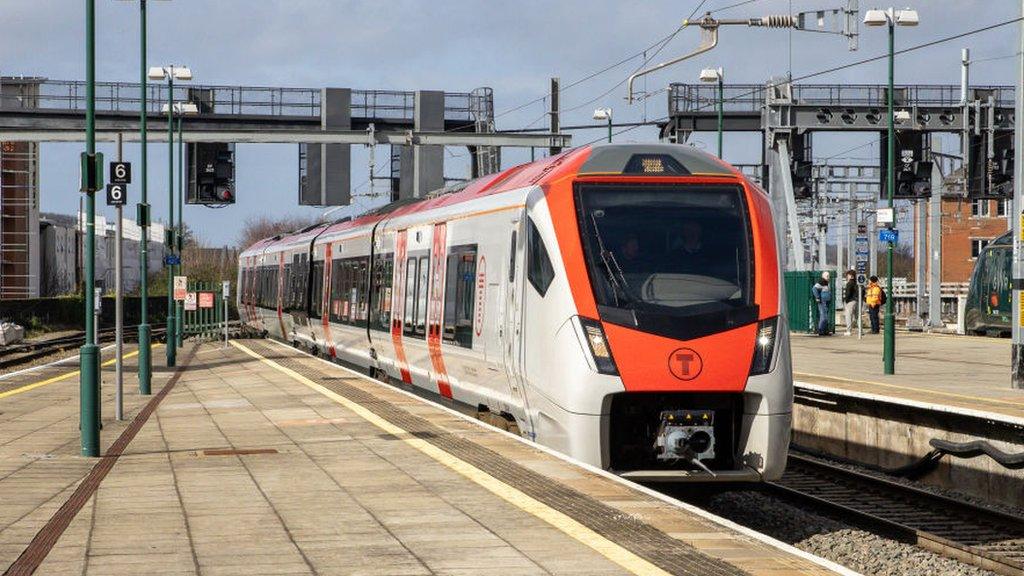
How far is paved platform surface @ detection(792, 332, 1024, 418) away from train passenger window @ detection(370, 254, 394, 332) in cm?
637

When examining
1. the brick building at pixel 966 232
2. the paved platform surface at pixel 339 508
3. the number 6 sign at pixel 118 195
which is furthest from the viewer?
the brick building at pixel 966 232

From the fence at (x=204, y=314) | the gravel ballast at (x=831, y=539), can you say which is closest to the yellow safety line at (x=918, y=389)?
the gravel ballast at (x=831, y=539)

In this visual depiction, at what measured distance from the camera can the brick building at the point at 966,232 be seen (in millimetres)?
104188

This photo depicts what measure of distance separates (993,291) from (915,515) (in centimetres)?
2894

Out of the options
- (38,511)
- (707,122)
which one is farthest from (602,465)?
(707,122)

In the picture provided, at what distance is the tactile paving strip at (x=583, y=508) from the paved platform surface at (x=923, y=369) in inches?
242

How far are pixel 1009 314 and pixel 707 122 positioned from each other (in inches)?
479

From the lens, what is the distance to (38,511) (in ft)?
34.4

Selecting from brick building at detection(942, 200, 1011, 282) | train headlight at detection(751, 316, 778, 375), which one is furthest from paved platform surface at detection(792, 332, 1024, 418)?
brick building at detection(942, 200, 1011, 282)

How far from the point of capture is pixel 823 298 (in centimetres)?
4075

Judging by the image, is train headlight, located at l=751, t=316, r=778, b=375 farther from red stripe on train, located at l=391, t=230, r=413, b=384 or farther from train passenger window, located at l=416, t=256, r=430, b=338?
red stripe on train, located at l=391, t=230, r=413, b=384

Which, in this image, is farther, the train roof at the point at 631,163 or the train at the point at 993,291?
the train at the point at 993,291

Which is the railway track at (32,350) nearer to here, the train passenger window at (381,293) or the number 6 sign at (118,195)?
the train passenger window at (381,293)

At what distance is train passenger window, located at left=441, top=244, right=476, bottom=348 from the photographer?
55.7 feet
